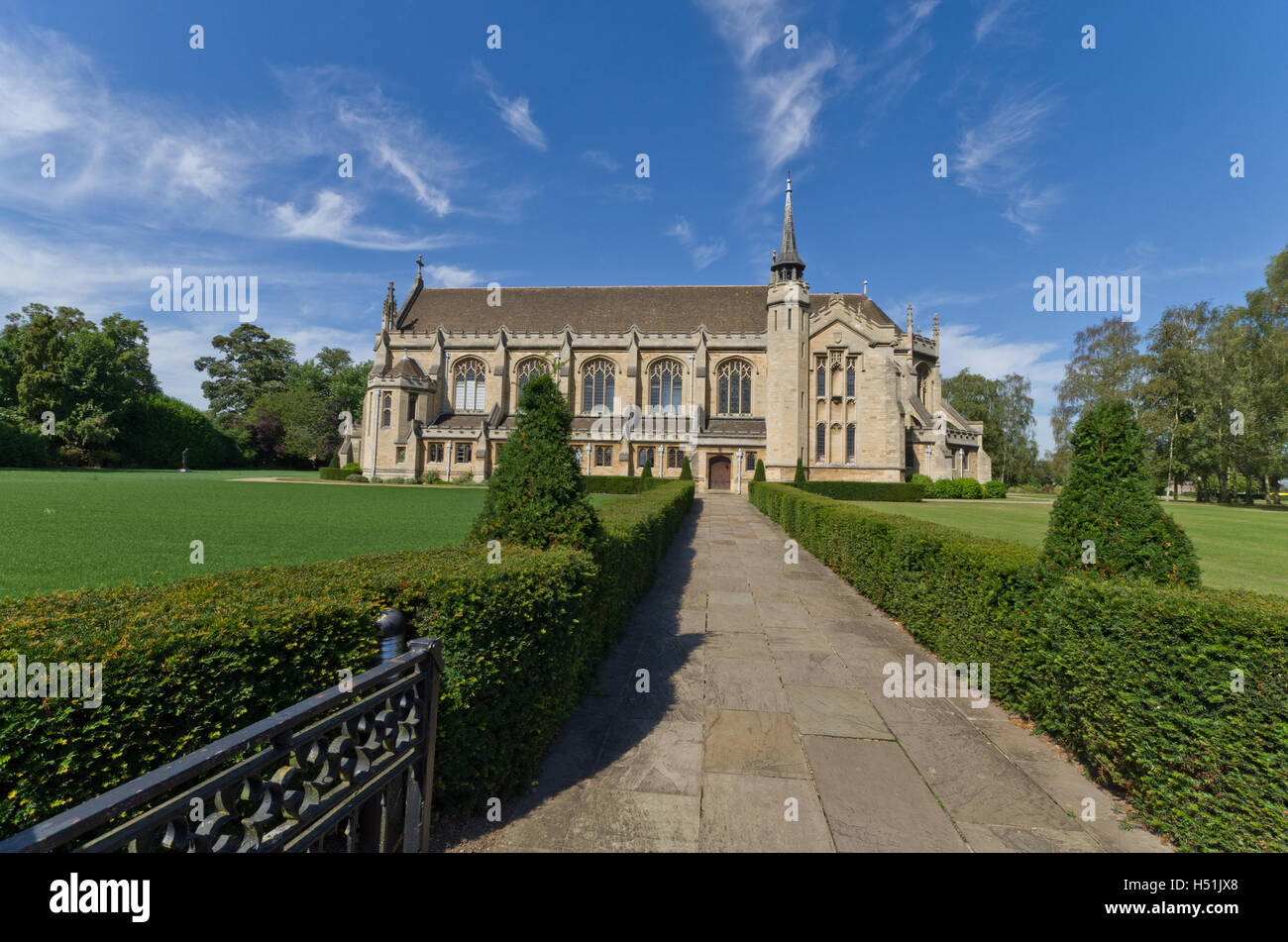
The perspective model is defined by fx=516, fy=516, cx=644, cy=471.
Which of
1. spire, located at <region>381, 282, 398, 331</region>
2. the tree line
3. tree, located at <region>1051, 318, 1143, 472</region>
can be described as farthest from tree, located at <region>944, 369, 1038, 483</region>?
the tree line

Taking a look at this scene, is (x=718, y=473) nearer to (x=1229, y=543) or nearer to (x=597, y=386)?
(x=597, y=386)

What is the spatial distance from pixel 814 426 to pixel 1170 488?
100 feet

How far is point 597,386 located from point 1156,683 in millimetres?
43090

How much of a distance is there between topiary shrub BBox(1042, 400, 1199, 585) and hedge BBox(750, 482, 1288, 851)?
310 millimetres

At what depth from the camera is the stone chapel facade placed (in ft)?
123

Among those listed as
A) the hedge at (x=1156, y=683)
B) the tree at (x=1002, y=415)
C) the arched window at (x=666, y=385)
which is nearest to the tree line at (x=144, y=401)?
the arched window at (x=666, y=385)

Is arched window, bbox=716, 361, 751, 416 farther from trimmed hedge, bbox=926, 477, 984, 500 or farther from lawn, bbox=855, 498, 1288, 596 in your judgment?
lawn, bbox=855, 498, 1288, 596

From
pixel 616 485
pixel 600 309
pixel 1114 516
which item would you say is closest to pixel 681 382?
pixel 600 309

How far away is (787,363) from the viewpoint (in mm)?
37219

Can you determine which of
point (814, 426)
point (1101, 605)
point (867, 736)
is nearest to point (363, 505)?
point (867, 736)

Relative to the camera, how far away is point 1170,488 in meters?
41.8

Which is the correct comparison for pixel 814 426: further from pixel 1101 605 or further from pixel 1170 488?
pixel 1101 605

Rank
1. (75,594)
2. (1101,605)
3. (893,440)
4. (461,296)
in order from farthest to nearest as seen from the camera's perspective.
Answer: (461,296) < (893,440) < (1101,605) < (75,594)

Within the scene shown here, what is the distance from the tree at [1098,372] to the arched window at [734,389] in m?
25.2
